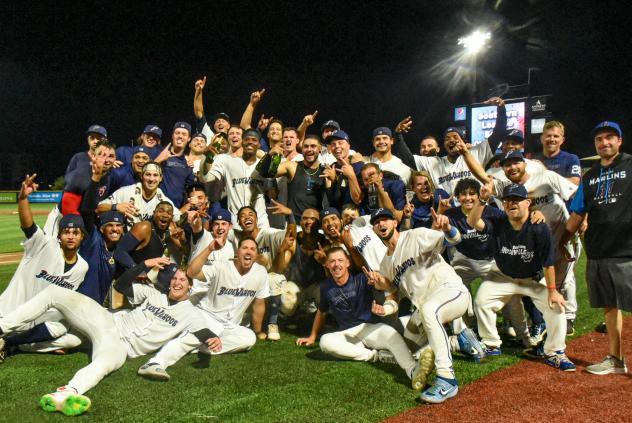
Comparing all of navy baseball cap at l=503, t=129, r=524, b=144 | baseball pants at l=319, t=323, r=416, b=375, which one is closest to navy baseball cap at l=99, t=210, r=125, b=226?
baseball pants at l=319, t=323, r=416, b=375

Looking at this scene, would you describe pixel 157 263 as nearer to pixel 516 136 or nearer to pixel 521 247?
pixel 521 247

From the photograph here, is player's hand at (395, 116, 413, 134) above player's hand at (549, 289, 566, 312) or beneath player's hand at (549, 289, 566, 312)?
above

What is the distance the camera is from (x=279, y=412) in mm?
3682

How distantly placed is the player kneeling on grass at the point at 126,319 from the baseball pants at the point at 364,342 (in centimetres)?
112

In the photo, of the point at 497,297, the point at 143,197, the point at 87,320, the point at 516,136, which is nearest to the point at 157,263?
the point at 87,320

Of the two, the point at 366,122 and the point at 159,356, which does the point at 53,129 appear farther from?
the point at 159,356

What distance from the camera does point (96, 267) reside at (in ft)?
17.4

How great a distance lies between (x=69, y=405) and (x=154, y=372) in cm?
81

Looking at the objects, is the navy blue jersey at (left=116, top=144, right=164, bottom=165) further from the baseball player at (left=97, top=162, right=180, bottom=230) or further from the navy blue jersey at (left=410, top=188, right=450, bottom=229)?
the navy blue jersey at (left=410, top=188, right=450, bottom=229)

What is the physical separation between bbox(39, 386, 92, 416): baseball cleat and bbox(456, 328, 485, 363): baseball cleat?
347cm

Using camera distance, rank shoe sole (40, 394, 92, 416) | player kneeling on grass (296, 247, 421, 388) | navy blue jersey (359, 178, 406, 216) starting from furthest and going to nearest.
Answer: navy blue jersey (359, 178, 406, 216) → player kneeling on grass (296, 247, 421, 388) → shoe sole (40, 394, 92, 416)

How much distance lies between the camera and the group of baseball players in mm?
4578

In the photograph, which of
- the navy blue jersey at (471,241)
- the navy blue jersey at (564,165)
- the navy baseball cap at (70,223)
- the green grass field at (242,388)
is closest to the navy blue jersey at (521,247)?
the navy blue jersey at (471,241)

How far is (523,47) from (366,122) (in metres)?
15.1
